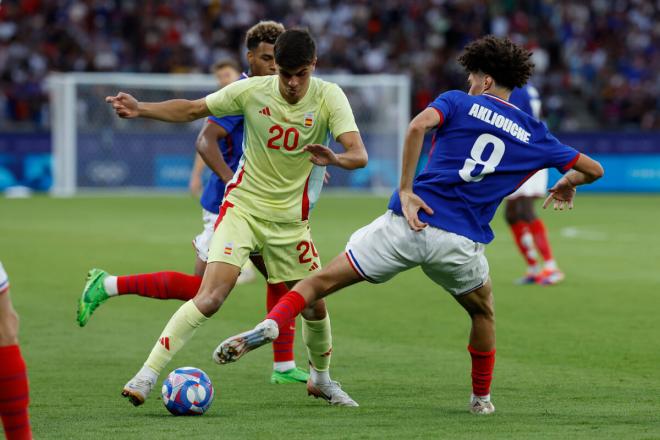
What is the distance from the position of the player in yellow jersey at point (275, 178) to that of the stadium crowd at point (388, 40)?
23.4 m

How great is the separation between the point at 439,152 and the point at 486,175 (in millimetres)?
272

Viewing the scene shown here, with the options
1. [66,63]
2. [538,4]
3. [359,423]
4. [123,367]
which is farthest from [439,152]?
[538,4]

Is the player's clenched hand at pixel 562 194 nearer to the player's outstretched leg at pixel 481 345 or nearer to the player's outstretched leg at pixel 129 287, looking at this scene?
the player's outstretched leg at pixel 481 345

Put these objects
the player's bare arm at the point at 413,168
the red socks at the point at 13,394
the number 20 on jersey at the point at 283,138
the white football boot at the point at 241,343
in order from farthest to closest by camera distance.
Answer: the number 20 on jersey at the point at 283,138 → the player's bare arm at the point at 413,168 → the white football boot at the point at 241,343 → the red socks at the point at 13,394

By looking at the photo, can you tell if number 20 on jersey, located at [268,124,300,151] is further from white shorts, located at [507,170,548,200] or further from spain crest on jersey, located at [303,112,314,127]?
white shorts, located at [507,170,548,200]

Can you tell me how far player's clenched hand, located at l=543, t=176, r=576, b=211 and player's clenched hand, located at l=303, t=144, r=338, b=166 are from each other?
1278 mm

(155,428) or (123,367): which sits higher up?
(155,428)

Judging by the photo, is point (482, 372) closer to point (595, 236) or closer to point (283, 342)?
point (283, 342)

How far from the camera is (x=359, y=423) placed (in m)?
5.90

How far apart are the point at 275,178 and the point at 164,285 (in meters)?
1.09

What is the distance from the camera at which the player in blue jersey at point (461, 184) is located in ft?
19.6

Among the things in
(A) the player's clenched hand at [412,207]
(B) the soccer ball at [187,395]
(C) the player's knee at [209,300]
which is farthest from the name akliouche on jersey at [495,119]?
(B) the soccer ball at [187,395]

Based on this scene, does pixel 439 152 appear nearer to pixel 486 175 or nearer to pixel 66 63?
pixel 486 175

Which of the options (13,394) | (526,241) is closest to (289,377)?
(13,394)
